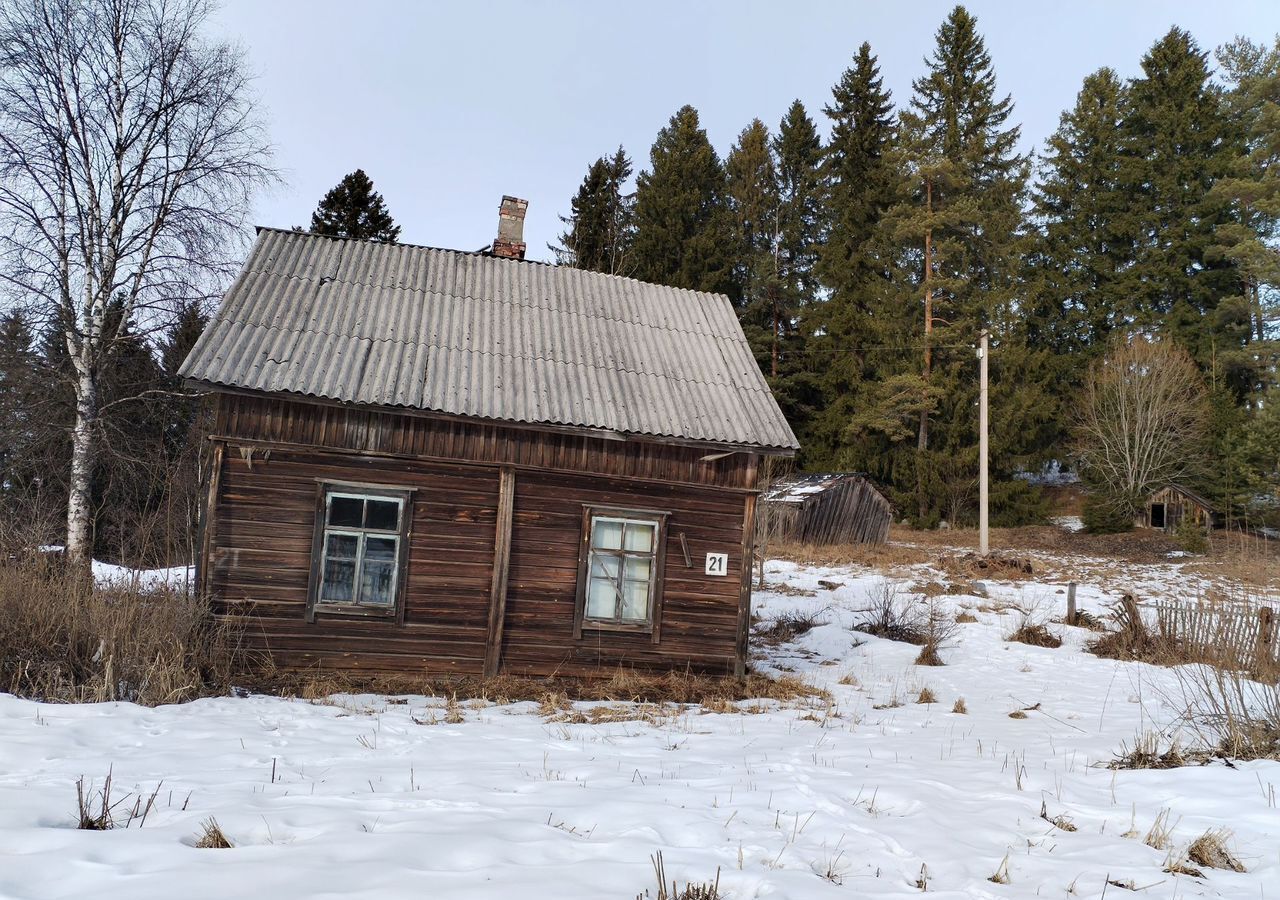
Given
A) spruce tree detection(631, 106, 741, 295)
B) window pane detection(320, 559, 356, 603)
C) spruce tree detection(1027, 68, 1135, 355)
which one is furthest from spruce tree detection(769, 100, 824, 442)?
window pane detection(320, 559, 356, 603)

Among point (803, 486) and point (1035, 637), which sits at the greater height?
point (803, 486)

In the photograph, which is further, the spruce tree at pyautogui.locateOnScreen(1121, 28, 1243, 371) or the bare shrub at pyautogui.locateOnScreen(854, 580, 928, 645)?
the spruce tree at pyautogui.locateOnScreen(1121, 28, 1243, 371)

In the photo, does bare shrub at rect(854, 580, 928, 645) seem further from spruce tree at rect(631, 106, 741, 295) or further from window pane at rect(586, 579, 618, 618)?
spruce tree at rect(631, 106, 741, 295)

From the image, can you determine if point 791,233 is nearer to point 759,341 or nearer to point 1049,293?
point 759,341

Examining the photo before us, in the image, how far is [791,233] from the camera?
40.5 metres

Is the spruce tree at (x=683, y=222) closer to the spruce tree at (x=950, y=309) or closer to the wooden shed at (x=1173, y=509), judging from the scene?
the spruce tree at (x=950, y=309)

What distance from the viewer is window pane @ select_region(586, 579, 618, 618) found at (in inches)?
382

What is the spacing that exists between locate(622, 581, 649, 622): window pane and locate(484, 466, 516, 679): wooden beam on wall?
4.98 ft

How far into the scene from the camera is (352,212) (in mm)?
34000

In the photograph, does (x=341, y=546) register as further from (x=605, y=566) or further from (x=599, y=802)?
(x=599, y=802)

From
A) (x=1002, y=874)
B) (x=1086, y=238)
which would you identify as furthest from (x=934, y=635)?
(x=1086, y=238)

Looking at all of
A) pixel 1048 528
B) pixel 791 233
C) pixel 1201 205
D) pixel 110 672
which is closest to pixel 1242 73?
pixel 1201 205

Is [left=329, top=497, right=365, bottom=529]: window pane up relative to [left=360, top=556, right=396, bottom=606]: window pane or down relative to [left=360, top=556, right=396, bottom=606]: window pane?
up

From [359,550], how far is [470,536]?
1.28 m
